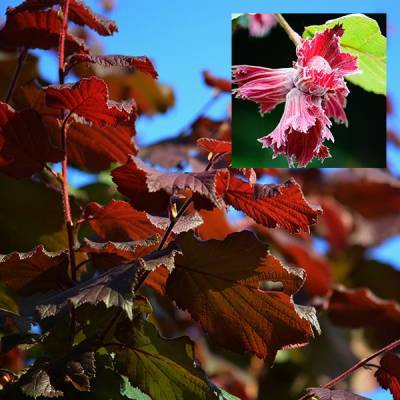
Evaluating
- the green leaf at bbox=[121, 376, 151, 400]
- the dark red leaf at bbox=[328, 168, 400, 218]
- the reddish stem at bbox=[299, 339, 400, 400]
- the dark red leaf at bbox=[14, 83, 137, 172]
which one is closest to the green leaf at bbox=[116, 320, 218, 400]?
the green leaf at bbox=[121, 376, 151, 400]

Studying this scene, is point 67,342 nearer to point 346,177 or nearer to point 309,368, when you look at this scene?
point 309,368

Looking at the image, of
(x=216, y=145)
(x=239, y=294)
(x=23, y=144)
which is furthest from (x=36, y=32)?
(x=239, y=294)

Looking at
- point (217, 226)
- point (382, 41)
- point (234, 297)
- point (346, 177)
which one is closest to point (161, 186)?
point (234, 297)

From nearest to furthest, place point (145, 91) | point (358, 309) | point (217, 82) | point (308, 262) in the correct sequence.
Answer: point (358, 309) → point (217, 82) → point (308, 262) → point (145, 91)

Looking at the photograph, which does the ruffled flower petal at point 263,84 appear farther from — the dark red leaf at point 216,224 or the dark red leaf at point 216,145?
the dark red leaf at point 216,224

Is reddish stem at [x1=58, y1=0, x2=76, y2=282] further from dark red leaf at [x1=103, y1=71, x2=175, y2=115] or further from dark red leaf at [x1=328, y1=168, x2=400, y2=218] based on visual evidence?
dark red leaf at [x1=328, y1=168, x2=400, y2=218]

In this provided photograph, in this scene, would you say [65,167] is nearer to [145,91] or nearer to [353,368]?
[353,368]

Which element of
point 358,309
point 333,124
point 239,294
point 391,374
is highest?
point 333,124
